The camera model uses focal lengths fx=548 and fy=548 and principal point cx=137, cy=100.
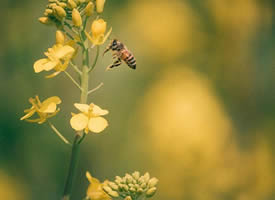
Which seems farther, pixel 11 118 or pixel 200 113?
pixel 200 113

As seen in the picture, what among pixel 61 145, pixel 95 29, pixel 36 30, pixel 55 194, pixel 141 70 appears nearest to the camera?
pixel 95 29

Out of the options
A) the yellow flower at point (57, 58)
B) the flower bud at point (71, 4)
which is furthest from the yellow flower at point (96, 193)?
the flower bud at point (71, 4)

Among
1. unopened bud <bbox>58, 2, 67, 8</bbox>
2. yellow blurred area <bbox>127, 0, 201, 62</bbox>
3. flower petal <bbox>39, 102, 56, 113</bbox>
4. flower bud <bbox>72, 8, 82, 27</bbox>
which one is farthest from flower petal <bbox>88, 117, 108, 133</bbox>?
yellow blurred area <bbox>127, 0, 201, 62</bbox>

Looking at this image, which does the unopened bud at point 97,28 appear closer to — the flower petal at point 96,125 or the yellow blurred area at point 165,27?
the flower petal at point 96,125

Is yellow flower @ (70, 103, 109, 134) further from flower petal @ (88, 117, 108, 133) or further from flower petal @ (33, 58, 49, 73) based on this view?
flower petal @ (33, 58, 49, 73)

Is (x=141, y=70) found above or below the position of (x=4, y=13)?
below

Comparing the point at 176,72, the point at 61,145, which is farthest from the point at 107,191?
the point at 176,72

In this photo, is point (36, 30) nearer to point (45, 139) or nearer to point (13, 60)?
point (13, 60)
